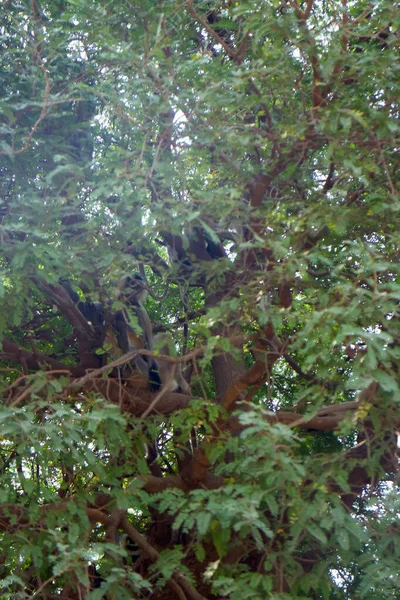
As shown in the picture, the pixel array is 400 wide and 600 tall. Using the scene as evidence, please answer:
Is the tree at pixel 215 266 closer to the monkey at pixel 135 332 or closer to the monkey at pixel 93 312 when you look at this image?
the monkey at pixel 135 332

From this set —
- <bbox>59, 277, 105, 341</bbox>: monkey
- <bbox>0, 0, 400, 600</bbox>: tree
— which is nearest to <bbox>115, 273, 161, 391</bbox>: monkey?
<bbox>0, 0, 400, 600</bbox>: tree

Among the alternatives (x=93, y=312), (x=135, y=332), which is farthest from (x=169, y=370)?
(x=93, y=312)

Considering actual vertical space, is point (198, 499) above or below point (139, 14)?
below

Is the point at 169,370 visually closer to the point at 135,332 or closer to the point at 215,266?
the point at 135,332

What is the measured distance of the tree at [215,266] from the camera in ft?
12.2

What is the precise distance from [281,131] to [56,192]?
4.20ft

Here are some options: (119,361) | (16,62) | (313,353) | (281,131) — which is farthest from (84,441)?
(16,62)

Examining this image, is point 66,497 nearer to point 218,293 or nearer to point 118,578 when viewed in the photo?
point 118,578

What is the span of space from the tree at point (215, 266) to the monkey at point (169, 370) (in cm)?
4

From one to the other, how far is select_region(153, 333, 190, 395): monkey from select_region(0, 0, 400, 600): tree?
0.04 metres

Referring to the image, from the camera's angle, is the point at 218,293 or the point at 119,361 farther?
the point at 218,293

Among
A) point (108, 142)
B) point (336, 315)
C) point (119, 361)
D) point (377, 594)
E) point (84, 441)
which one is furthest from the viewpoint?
point (108, 142)

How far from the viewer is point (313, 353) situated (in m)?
3.64

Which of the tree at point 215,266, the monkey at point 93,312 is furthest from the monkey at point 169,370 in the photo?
the monkey at point 93,312
